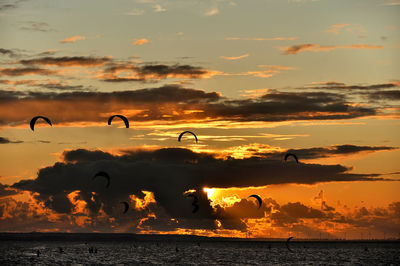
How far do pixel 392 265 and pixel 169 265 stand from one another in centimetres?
6650

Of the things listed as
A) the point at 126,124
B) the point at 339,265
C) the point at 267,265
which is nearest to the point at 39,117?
the point at 126,124

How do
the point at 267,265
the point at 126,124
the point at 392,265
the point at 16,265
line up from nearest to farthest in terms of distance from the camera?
1. the point at 126,124
2. the point at 16,265
3. the point at 267,265
4. the point at 392,265

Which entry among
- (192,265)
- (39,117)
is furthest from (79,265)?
(39,117)

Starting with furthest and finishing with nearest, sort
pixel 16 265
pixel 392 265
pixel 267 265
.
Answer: pixel 392 265 < pixel 267 265 < pixel 16 265

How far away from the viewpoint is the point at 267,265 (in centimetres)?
Result: 16012

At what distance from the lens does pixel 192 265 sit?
151m

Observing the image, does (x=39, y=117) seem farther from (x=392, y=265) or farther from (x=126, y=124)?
(x=392, y=265)

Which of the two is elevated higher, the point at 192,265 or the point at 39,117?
the point at 39,117

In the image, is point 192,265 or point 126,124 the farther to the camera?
point 192,265

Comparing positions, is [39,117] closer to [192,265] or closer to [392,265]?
[192,265]

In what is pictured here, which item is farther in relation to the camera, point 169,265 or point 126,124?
point 169,265

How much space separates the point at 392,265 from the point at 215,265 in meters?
54.3

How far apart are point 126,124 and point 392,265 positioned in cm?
13026

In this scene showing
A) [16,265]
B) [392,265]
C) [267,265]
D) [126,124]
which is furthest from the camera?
[392,265]
